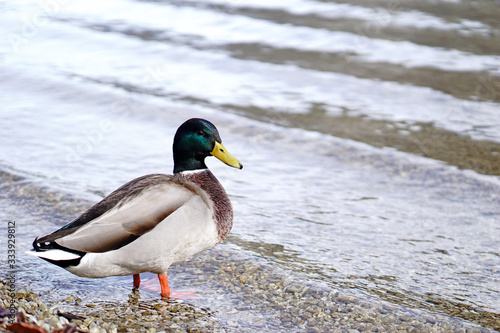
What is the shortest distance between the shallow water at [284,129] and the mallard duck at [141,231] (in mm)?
502

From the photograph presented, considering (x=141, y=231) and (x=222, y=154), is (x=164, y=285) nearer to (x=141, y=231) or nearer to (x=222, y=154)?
(x=141, y=231)

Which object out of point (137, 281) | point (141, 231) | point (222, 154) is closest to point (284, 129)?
point (222, 154)

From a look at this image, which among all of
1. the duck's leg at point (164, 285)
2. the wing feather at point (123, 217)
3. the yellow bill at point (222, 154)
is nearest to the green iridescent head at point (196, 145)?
the yellow bill at point (222, 154)

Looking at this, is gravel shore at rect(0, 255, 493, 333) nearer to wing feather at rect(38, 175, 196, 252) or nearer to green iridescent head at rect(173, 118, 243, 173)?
wing feather at rect(38, 175, 196, 252)

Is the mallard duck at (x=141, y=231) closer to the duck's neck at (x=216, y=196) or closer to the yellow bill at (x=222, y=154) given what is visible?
the duck's neck at (x=216, y=196)

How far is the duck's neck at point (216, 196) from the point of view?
4.44 metres

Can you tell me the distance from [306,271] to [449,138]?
4261mm

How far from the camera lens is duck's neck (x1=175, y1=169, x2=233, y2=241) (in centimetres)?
444

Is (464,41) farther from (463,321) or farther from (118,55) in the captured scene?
(463,321)

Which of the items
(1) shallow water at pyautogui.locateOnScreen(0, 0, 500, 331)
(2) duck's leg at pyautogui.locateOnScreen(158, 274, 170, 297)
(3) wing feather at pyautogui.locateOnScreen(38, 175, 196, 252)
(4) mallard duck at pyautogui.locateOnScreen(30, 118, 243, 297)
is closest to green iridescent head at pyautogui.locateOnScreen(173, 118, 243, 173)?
(4) mallard duck at pyautogui.locateOnScreen(30, 118, 243, 297)

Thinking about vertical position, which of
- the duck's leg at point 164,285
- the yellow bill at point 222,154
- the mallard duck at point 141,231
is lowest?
the duck's leg at point 164,285

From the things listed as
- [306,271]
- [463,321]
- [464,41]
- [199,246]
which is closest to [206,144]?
[199,246]

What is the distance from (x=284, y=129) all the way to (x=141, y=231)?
16.8ft

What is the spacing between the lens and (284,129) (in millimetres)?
9000
